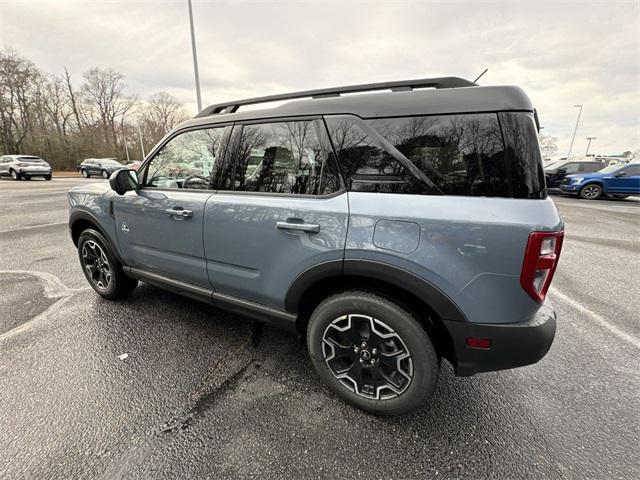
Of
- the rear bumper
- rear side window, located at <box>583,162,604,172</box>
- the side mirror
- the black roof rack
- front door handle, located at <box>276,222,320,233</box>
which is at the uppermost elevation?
the black roof rack

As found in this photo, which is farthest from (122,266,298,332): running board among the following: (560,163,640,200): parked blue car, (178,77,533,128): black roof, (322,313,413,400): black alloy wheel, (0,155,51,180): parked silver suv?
(0,155,51,180): parked silver suv

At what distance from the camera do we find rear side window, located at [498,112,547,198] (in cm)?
149

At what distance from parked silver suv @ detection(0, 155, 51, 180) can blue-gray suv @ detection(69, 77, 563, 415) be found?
2566cm

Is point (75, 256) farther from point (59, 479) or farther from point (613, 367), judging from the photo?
point (613, 367)

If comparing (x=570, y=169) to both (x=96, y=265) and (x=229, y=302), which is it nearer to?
(x=229, y=302)

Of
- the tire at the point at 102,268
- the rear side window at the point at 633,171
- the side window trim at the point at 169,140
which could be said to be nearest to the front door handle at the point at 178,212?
the side window trim at the point at 169,140

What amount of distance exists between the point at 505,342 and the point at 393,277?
67cm

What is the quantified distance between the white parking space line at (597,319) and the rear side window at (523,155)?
254 cm

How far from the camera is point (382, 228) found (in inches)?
67.3

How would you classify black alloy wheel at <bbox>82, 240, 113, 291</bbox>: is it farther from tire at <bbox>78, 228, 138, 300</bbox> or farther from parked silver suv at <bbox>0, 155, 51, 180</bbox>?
parked silver suv at <bbox>0, 155, 51, 180</bbox>

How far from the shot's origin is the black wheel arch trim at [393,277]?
165 centimetres

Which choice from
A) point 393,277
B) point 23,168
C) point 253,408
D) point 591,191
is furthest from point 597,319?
point 23,168

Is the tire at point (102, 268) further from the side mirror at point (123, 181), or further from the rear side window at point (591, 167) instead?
the rear side window at point (591, 167)

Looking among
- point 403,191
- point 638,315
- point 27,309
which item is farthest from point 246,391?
point 638,315
